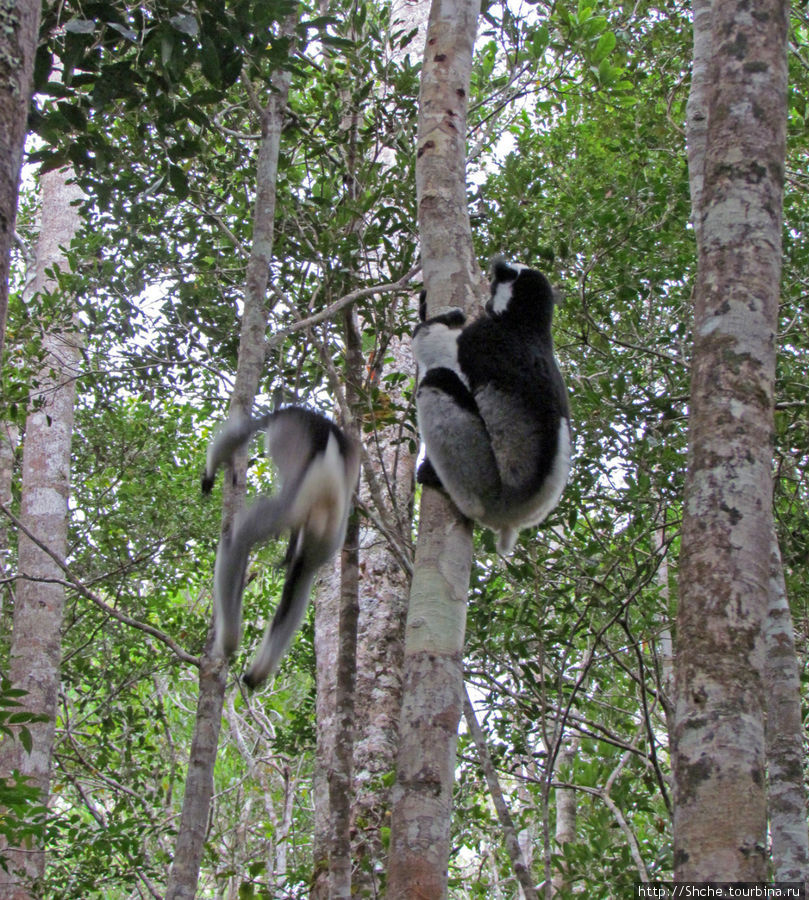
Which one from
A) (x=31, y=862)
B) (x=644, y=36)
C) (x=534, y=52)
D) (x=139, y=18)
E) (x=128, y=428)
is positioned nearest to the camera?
(x=139, y=18)

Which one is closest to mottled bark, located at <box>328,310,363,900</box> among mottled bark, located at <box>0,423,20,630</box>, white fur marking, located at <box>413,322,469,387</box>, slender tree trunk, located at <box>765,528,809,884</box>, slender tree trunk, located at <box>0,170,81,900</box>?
white fur marking, located at <box>413,322,469,387</box>

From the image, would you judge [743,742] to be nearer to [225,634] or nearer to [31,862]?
[225,634]

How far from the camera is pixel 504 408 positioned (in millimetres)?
4395

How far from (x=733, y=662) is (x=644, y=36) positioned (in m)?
6.20

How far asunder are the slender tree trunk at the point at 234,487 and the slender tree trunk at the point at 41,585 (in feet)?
4.68

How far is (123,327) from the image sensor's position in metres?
5.86

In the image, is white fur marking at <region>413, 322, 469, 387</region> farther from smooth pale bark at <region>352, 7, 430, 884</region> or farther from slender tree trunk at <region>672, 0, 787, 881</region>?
slender tree trunk at <region>672, 0, 787, 881</region>

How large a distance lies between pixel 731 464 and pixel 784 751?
5.87ft

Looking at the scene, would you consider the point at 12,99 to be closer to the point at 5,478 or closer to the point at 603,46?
the point at 603,46

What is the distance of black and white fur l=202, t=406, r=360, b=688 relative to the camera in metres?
4.29

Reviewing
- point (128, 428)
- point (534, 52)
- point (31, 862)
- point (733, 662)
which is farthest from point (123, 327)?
point (733, 662)

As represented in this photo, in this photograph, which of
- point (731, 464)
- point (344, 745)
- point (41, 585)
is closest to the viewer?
point (731, 464)

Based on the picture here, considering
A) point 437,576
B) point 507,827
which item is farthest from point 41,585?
point 437,576

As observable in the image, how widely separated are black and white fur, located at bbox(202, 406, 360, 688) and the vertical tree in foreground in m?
1.25
